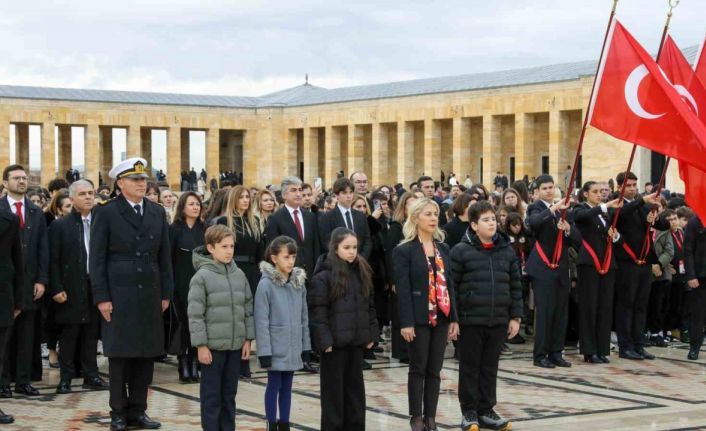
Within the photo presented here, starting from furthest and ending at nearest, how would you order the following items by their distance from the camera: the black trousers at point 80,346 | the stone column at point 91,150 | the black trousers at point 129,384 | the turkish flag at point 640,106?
the stone column at point 91,150
the turkish flag at point 640,106
the black trousers at point 80,346
the black trousers at point 129,384

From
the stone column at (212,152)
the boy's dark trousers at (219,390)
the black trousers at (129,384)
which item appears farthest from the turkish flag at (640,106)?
the stone column at (212,152)

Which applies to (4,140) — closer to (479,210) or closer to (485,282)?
(479,210)

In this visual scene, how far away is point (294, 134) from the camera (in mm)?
64875

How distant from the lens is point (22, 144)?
63.8 m

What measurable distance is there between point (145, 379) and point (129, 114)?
5200 centimetres

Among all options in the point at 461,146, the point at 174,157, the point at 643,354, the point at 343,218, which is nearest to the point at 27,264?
the point at 343,218

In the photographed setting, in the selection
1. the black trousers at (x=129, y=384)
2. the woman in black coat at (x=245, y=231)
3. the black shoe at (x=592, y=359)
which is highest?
the woman in black coat at (x=245, y=231)

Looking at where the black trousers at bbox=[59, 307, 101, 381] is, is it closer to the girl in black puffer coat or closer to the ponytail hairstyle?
the girl in black puffer coat

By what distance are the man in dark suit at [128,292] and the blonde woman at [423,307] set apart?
2014 millimetres

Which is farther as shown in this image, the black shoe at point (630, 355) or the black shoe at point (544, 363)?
the black shoe at point (630, 355)

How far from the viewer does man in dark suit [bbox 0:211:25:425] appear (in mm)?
9734

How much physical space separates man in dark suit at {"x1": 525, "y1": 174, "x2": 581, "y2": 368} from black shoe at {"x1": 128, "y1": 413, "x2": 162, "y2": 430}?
18.1 feet

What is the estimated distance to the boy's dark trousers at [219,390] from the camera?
8.74m

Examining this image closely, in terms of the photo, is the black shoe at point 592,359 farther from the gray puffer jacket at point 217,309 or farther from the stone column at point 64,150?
the stone column at point 64,150
